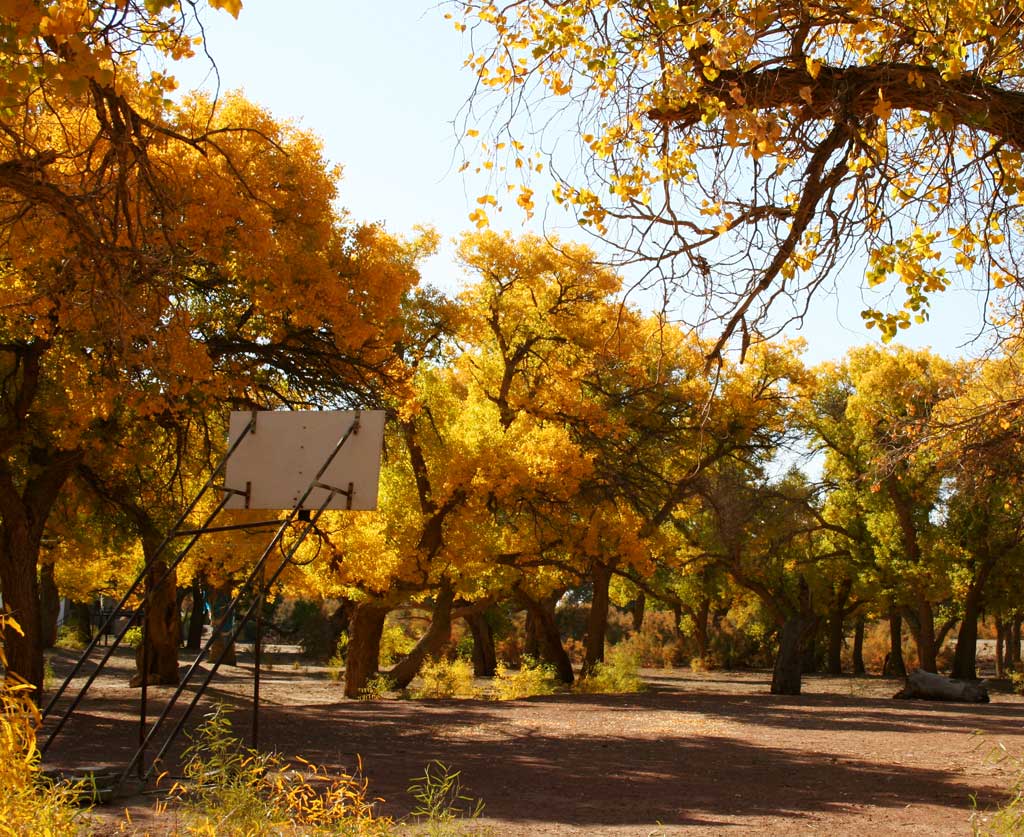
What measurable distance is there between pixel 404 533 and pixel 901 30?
1244 cm

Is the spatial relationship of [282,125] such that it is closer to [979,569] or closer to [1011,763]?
[1011,763]

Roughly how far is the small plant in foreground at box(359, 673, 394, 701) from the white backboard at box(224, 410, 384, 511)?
403 inches

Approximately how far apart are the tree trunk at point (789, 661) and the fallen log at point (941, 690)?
2127 mm

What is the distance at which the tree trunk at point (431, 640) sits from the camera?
18.2m

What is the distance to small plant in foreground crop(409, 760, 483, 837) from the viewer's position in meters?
4.12

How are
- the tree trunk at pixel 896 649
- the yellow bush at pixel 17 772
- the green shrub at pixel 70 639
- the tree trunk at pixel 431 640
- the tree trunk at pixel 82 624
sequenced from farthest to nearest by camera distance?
the tree trunk at pixel 82 624
the tree trunk at pixel 896 649
the green shrub at pixel 70 639
the tree trunk at pixel 431 640
the yellow bush at pixel 17 772

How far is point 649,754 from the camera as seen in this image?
10.2 meters

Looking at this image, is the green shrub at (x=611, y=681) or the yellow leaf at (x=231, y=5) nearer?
the yellow leaf at (x=231, y=5)

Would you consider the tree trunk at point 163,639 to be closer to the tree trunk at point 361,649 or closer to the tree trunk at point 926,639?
the tree trunk at point 361,649

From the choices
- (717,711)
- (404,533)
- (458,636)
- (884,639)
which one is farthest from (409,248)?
(884,639)

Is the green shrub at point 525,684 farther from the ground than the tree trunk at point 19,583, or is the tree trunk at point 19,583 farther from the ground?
the tree trunk at point 19,583

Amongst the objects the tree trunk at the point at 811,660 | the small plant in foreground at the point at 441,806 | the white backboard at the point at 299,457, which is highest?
the white backboard at the point at 299,457

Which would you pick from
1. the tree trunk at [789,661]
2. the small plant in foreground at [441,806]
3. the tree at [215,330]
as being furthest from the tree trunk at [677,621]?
the small plant in foreground at [441,806]

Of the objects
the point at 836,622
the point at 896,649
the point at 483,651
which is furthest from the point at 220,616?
the point at 836,622
